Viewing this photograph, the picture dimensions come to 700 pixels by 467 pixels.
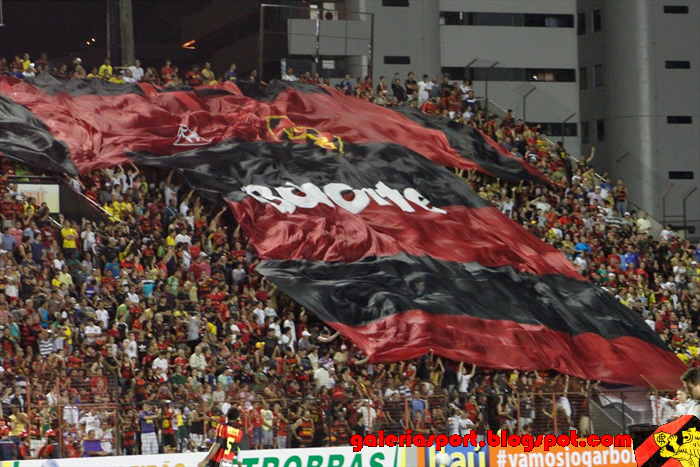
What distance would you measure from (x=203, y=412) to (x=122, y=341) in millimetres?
3975

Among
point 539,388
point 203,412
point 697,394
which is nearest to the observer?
point 697,394

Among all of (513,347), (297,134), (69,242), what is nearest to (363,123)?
(297,134)

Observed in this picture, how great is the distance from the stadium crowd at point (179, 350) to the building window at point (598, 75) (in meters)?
18.3

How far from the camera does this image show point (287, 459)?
19.6 metres

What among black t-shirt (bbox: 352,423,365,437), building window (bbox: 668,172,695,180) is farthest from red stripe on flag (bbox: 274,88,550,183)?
building window (bbox: 668,172,695,180)

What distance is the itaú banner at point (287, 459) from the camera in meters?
19.0

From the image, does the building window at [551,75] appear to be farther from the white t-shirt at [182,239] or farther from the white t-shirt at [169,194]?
the white t-shirt at [182,239]

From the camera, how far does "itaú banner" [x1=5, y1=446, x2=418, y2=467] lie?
19.0 metres

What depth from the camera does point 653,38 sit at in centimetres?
4931

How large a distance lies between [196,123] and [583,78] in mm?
24674

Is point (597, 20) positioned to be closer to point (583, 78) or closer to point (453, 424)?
point (583, 78)

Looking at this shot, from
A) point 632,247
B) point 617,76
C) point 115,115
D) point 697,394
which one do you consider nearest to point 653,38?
point 617,76

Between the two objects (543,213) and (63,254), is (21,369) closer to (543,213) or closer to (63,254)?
(63,254)

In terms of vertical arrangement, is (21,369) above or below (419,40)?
below
